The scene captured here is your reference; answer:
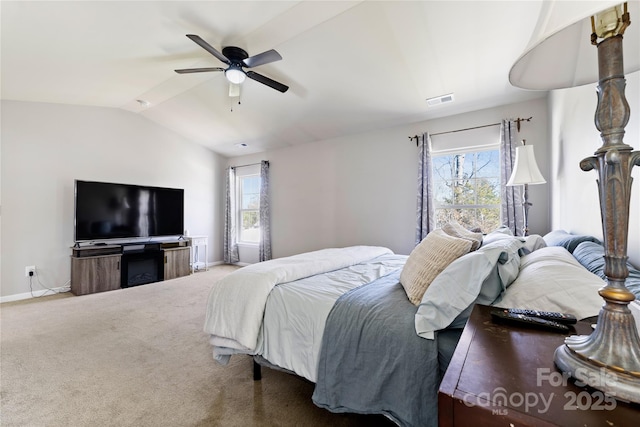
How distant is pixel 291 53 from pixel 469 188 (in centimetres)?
294

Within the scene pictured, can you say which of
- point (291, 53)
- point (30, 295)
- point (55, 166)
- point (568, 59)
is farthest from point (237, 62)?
point (30, 295)

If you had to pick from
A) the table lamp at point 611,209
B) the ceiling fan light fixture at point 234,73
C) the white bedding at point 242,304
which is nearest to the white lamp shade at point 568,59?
the table lamp at point 611,209

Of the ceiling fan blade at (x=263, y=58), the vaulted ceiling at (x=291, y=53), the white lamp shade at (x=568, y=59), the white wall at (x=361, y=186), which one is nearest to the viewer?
the white lamp shade at (x=568, y=59)

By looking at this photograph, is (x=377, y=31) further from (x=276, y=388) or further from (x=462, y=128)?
(x=276, y=388)

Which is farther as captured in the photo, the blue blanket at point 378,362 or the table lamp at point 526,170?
the table lamp at point 526,170

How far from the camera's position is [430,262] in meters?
1.42

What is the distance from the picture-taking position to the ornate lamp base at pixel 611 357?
480mm

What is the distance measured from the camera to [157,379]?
Answer: 75.4 inches

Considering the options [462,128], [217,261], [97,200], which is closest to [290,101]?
[462,128]

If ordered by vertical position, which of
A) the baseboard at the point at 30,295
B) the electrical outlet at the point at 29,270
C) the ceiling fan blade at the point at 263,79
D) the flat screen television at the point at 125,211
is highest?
A: the ceiling fan blade at the point at 263,79

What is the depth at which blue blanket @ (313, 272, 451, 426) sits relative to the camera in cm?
108

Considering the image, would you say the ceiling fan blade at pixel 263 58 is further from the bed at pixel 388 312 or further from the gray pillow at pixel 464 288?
the gray pillow at pixel 464 288

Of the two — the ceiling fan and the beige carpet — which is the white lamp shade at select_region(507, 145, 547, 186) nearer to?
the beige carpet

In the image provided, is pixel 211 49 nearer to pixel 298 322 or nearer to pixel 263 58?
pixel 263 58
